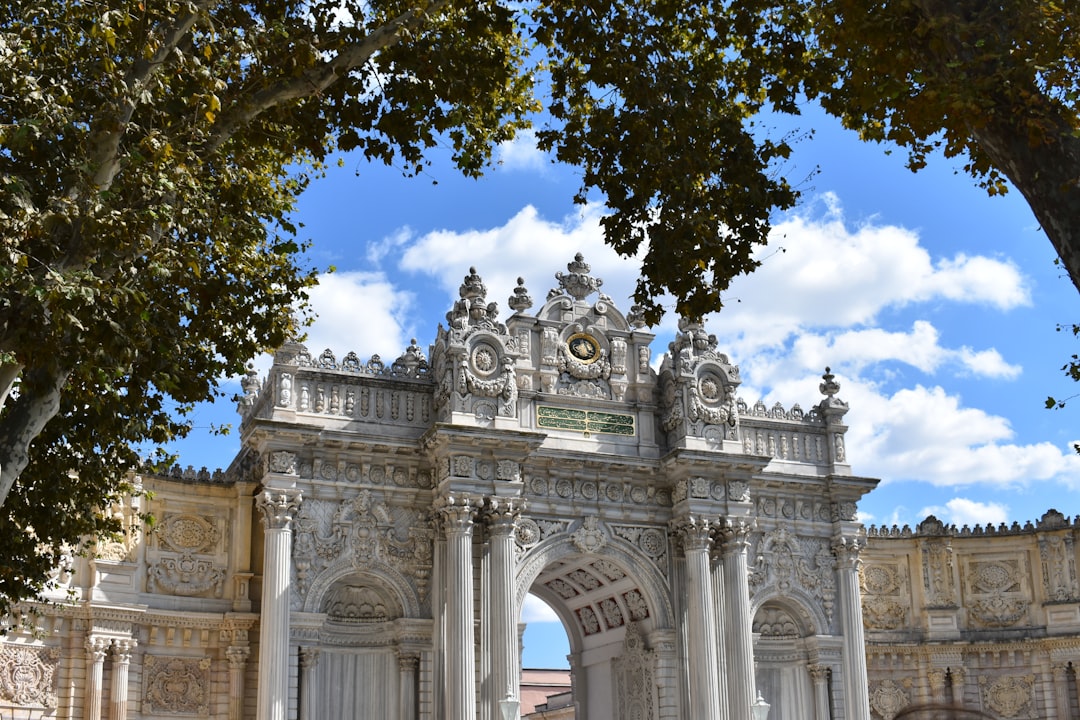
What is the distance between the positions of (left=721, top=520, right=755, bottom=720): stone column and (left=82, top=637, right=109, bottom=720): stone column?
46.1ft

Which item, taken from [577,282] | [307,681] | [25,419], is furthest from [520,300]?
[25,419]

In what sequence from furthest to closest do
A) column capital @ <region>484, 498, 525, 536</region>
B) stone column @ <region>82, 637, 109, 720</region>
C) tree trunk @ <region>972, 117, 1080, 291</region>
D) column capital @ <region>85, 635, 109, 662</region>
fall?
column capital @ <region>484, 498, 525, 536</region> < column capital @ <region>85, 635, 109, 662</region> < stone column @ <region>82, 637, 109, 720</region> < tree trunk @ <region>972, 117, 1080, 291</region>

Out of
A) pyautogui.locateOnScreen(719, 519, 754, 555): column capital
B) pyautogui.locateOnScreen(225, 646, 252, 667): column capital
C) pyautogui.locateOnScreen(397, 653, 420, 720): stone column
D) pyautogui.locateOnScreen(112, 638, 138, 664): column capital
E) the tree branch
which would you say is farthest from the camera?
pyautogui.locateOnScreen(719, 519, 754, 555): column capital

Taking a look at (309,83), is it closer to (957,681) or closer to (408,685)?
(408,685)

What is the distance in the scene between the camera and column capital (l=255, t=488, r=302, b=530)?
30125 mm

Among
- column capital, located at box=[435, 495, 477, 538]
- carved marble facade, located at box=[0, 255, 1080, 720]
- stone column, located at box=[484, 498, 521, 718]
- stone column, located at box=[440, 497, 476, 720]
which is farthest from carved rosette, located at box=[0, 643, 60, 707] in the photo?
stone column, located at box=[484, 498, 521, 718]

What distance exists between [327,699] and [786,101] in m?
18.7

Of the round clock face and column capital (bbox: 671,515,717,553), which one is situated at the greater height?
the round clock face

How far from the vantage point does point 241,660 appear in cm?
3083

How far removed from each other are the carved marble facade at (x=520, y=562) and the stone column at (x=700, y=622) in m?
0.07

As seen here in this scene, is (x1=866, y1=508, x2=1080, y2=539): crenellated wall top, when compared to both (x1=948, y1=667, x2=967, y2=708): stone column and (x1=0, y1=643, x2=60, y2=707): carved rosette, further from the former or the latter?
(x1=0, y1=643, x2=60, y2=707): carved rosette

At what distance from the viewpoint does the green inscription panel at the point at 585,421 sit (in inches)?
1323

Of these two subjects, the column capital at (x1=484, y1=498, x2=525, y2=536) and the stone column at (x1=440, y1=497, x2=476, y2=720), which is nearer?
the stone column at (x1=440, y1=497, x2=476, y2=720)

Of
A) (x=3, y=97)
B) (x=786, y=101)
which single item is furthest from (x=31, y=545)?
(x=786, y=101)
